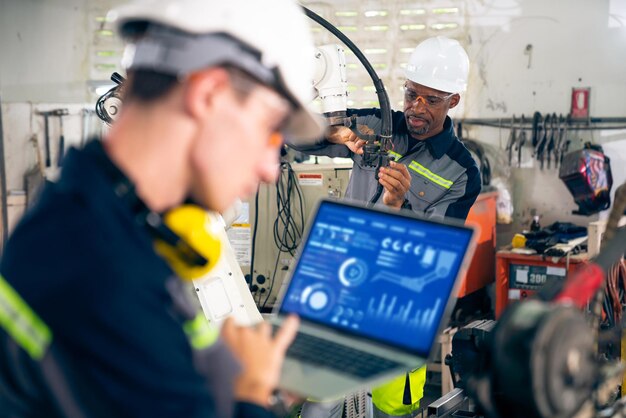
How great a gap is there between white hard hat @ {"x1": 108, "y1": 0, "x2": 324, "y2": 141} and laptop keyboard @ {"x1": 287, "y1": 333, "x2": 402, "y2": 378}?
0.44 metres

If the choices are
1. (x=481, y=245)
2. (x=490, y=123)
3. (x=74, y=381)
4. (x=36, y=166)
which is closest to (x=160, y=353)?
(x=74, y=381)

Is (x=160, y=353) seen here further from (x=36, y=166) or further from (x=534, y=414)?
(x=36, y=166)

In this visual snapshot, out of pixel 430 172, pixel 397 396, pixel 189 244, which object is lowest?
pixel 397 396

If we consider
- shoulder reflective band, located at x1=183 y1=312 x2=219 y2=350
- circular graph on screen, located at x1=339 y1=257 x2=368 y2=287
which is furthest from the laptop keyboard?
shoulder reflective band, located at x1=183 y1=312 x2=219 y2=350

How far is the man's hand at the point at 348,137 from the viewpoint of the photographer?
2.98 metres

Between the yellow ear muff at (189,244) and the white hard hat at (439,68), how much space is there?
7.89ft

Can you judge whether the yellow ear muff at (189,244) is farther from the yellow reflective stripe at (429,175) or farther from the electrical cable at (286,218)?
the electrical cable at (286,218)

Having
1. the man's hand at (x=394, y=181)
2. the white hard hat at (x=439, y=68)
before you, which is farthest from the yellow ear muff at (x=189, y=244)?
the white hard hat at (x=439, y=68)

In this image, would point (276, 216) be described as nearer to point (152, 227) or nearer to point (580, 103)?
point (580, 103)

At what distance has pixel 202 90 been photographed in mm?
942

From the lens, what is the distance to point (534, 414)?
3.34 feet

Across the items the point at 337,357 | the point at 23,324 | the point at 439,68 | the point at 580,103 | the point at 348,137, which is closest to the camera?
the point at 23,324

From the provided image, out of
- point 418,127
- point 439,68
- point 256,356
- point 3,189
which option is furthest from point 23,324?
point 3,189

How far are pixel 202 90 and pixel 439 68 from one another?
2543 millimetres
